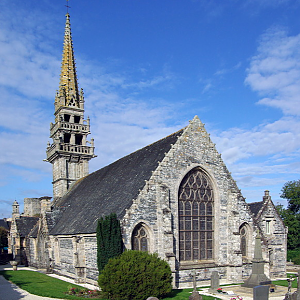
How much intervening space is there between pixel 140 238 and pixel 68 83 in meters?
25.5

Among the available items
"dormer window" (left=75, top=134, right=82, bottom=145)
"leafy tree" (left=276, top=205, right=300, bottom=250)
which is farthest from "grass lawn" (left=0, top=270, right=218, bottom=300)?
"leafy tree" (left=276, top=205, right=300, bottom=250)

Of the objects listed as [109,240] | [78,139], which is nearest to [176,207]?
[109,240]

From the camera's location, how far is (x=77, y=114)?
39.3m

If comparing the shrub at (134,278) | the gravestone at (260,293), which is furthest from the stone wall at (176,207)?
the gravestone at (260,293)

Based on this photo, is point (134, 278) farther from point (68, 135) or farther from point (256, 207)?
point (68, 135)

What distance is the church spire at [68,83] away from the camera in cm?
3916

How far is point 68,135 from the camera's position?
3909 cm

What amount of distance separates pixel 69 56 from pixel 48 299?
30.8m

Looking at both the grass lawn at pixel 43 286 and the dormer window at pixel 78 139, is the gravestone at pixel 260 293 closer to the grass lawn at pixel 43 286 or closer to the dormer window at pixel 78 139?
the grass lawn at pixel 43 286

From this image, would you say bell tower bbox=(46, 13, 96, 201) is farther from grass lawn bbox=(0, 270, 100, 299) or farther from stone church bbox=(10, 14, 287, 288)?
grass lawn bbox=(0, 270, 100, 299)

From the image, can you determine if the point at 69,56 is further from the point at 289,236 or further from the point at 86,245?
the point at 289,236

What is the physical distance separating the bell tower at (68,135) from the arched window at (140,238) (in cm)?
1849

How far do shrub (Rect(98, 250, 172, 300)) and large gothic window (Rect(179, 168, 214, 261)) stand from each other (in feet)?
16.4

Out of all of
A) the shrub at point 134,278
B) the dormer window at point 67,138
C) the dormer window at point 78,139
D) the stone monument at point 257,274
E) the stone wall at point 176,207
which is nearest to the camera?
the shrub at point 134,278
